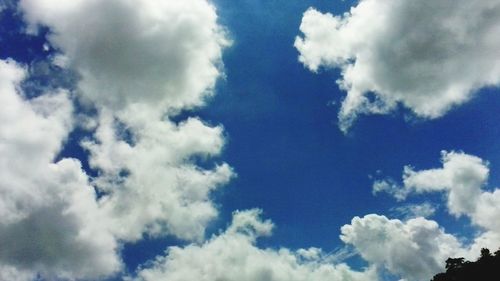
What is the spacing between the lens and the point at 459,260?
91.9 m

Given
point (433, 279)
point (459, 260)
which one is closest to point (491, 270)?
point (459, 260)

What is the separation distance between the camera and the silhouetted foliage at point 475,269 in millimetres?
83812

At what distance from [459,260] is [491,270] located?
8.18m

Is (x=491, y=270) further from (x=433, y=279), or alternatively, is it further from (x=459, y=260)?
(x=433, y=279)

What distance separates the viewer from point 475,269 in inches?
3420

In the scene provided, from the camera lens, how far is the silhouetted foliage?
83812 mm

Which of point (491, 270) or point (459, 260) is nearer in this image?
point (491, 270)

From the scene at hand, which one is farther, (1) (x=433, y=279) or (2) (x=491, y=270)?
(1) (x=433, y=279)

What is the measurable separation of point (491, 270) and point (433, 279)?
571 inches

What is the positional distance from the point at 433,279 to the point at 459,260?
7.49 meters

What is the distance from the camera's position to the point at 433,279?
96.4 m

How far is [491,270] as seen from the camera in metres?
84.0
